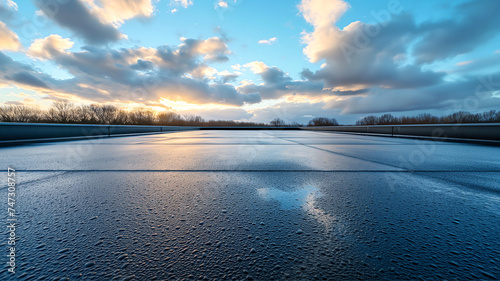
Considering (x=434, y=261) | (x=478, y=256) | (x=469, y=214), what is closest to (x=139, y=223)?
(x=434, y=261)

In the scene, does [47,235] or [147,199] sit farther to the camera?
[147,199]

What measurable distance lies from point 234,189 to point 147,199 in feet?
2.73

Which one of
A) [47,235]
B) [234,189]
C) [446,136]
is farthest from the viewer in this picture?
[446,136]

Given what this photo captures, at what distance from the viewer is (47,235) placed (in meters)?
1.29

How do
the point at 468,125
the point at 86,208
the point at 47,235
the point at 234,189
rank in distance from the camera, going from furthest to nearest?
the point at 468,125, the point at 234,189, the point at 86,208, the point at 47,235

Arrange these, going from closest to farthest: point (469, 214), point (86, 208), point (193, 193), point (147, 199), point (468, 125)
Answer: point (469, 214) → point (86, 208) → point (147, 199) → point (193, 193) → point (468, 125)

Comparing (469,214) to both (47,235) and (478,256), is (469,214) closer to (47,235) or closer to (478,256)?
(478,256)

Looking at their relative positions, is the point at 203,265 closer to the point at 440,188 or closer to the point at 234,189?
the point at 234,189

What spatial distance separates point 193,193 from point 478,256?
2017mm

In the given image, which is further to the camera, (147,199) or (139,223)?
(147,199)

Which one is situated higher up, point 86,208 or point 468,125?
point 468,125

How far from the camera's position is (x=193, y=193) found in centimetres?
210

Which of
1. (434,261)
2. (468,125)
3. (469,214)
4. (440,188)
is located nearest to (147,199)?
(434,261)

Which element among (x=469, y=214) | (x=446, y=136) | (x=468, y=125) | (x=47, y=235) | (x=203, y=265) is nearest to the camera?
(x=203, y=265)
